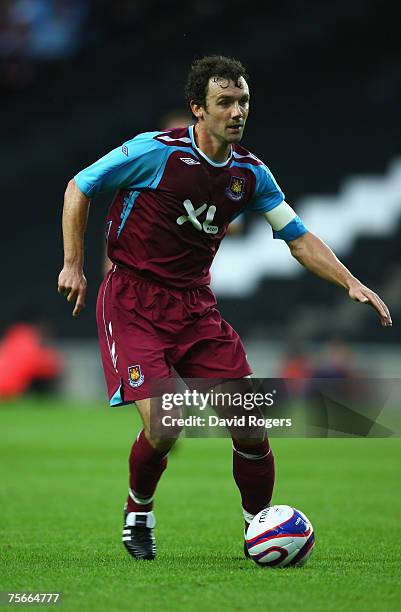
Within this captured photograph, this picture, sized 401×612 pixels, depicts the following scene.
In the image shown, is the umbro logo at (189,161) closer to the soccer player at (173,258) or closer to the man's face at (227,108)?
the soccer player at (173,258)

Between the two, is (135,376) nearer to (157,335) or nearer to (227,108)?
(157,335)

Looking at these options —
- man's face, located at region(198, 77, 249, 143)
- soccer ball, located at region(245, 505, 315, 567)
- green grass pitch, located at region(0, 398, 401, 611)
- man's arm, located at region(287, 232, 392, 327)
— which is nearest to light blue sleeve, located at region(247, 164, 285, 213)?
man's arm, located at region(287, 232, 392, 327)

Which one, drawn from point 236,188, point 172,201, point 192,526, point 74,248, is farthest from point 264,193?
point 192,526

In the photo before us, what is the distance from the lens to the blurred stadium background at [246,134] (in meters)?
17.6

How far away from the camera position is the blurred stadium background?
17.6 meters

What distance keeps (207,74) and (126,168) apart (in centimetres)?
56

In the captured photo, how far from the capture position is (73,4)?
18516mm

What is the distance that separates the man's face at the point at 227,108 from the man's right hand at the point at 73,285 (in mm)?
877

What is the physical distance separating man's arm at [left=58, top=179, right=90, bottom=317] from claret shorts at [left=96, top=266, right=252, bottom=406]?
0.28 m

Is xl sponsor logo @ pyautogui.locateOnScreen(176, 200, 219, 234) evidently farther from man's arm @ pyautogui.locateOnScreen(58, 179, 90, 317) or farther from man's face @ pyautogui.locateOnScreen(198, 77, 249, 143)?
man's arm @ pyautogui.locateOnScreen(58, 179, 90, 317)

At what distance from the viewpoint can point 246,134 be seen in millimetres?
19234

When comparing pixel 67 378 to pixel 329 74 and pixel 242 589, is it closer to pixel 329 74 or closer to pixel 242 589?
pixel 329 74

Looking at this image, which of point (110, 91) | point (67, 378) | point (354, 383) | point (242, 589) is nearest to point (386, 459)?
point (354, 383)

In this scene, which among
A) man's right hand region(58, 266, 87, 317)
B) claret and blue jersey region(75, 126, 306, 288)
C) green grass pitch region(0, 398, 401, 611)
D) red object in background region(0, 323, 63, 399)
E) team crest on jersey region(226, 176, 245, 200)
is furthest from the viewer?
red object in background region(0, 323, 63, 399)
